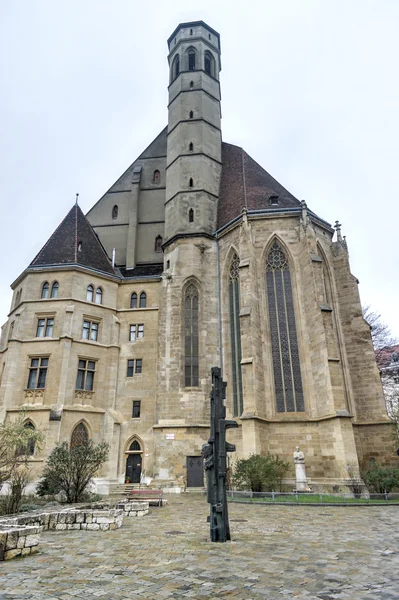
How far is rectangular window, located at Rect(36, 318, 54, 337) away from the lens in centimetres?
2306

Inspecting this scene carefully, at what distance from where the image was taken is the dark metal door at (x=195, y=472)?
20.4 m

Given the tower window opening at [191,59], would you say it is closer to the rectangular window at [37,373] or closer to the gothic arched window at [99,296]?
the gothic arched window at [99,296]

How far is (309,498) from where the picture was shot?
15.3m

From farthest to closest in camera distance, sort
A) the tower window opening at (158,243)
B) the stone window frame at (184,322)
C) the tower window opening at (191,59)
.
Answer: the tower window opening at (191,59) < the tower window opening at (158,243) < the stone window frame at (184,322)

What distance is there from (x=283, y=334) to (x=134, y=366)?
9061 mm

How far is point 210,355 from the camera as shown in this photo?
23.0 meters

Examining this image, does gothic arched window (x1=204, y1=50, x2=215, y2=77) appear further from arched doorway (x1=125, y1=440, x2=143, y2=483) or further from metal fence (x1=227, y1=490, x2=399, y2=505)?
metal fence (x1=227, y1=490, x2=399, y2=505)

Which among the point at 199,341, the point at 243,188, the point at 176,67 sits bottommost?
the point at 199,341

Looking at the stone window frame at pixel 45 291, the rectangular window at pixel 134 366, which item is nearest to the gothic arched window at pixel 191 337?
the rectangular window at pixel 134 366

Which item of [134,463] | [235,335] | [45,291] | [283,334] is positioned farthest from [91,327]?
[283,334]

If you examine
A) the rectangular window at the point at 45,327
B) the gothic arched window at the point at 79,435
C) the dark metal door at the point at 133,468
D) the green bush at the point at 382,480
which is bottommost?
the green bush at the point at 382,480

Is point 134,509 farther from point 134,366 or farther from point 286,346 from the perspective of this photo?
point 134,366

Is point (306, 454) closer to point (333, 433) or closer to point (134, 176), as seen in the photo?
point (333, 433)

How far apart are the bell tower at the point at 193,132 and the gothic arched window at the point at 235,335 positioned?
368 centimetres
